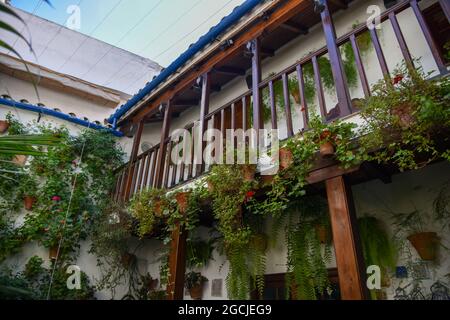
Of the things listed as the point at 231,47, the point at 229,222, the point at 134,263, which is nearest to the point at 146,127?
the point at 134,263

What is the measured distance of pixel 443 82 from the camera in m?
2.22

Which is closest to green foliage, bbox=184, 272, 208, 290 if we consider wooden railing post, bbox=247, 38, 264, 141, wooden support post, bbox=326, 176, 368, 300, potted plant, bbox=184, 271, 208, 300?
potted plant, bbox=184, 271, 208, 300

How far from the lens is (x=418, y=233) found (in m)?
3.15

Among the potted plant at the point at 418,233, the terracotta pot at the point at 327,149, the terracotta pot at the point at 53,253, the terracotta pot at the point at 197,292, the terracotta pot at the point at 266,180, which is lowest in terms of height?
the terracotta pot at the point at 197,292

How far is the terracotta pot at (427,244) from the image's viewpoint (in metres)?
3.06

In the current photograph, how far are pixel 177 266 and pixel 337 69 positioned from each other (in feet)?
10.0

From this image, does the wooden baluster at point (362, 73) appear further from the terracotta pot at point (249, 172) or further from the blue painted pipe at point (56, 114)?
the blue painted pipe at point (56, 114)

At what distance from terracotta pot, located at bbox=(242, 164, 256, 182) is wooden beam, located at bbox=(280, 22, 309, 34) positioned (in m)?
3.10

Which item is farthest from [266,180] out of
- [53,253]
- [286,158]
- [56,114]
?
[56,114]

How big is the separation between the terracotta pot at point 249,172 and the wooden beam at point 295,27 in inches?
122

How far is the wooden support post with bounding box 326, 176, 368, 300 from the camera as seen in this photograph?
2355 millimetres

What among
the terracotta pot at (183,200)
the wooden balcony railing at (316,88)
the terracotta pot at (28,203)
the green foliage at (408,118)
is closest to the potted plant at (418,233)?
the green foliage at (408,118)

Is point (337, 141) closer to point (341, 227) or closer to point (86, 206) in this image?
point (341, 227)

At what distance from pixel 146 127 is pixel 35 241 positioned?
3.72 metres
